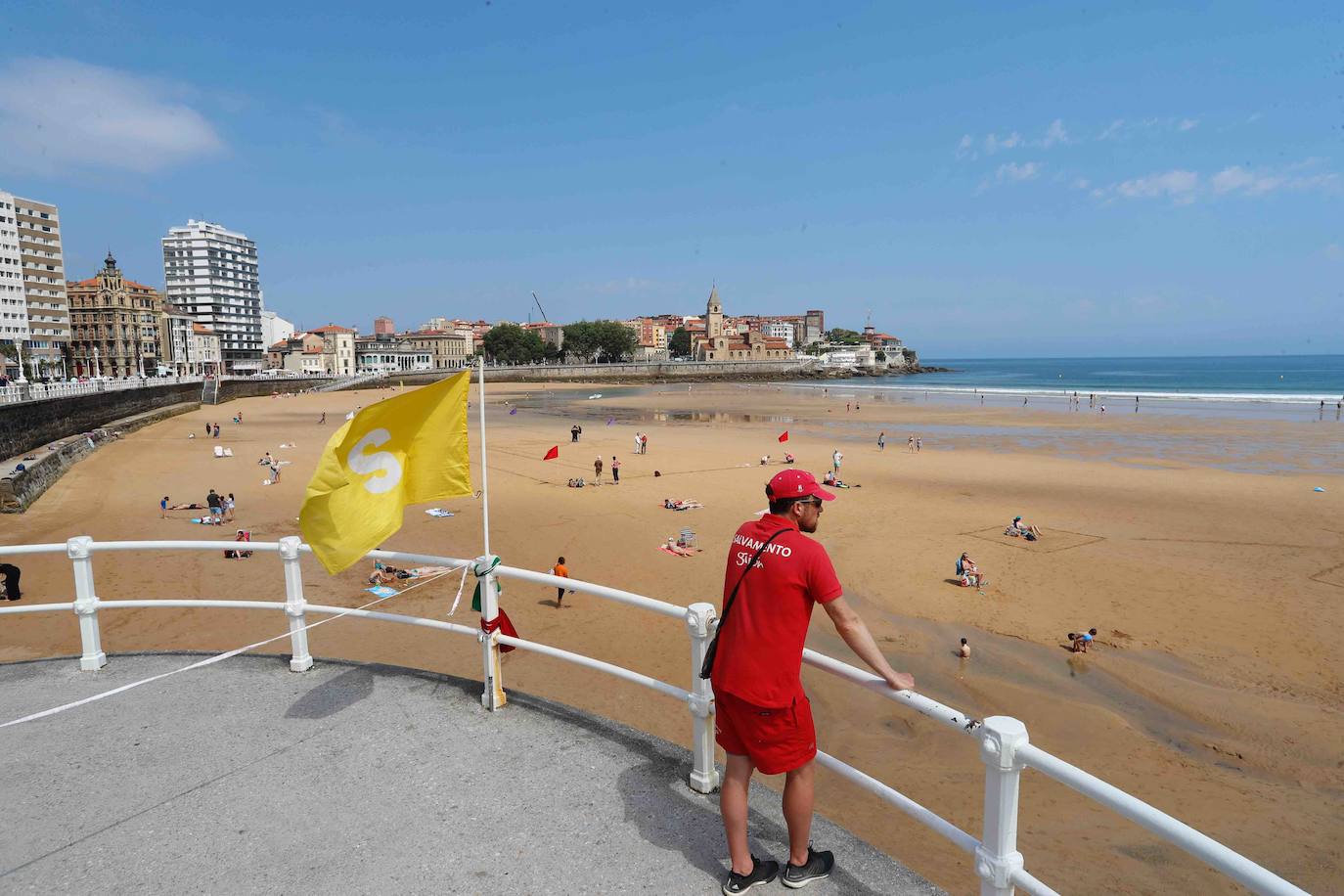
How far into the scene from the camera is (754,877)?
3113 millimetres

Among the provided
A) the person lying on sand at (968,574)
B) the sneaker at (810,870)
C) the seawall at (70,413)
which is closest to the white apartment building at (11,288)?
the seawall at (70,413)

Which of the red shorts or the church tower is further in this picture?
the church tower

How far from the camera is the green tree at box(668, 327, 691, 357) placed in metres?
189

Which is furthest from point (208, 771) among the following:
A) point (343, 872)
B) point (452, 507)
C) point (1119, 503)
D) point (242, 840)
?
point (1119, 503)

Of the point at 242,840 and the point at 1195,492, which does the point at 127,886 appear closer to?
the point at 242,840

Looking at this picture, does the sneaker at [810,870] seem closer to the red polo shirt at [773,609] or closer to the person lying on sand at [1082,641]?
the red polo shirt at [773,609]

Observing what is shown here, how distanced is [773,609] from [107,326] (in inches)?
4889

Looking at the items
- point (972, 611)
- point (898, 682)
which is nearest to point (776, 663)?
point (898, 682)

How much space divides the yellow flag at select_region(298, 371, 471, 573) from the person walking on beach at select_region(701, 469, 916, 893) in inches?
83.9

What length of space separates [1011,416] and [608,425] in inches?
1142

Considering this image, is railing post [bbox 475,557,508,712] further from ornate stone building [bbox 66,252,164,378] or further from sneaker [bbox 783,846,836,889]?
ornate stone building [bbox 66,252,164,378]

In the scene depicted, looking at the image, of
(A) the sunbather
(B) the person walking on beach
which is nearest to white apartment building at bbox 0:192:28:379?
(A) the sunbather

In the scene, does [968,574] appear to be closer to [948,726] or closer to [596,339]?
[948,726]

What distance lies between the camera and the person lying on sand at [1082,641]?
11.0 m
